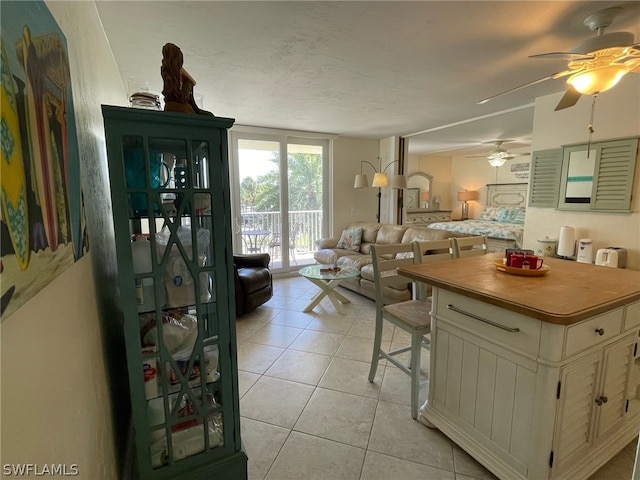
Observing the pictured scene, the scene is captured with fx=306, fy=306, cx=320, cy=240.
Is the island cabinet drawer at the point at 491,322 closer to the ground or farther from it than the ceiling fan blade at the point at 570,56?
closer to the ground

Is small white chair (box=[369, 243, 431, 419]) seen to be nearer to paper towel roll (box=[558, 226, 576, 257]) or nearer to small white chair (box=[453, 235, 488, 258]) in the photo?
small white chair (box=[453, 235, 488, 258])

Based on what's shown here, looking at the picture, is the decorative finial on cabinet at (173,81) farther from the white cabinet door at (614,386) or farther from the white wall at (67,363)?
the white cabinet door at (614,386)

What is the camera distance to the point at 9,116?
0.49m

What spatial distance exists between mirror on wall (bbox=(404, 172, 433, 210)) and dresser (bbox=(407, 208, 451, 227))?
0.48 feet

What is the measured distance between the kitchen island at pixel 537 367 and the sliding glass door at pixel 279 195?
3.64 metres

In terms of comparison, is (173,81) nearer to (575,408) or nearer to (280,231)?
(575,408)

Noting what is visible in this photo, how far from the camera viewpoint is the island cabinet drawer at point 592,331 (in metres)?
1.21

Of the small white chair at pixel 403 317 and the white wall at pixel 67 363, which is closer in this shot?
the white wall at pixel 67 363

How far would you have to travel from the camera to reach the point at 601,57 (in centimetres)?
169

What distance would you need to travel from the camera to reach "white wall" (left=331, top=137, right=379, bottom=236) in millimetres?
5512

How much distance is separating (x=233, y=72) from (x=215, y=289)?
211cm

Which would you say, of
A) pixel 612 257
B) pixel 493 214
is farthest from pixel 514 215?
pixel 612 257

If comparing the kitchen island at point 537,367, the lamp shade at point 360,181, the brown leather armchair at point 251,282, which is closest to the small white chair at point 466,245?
the kitchen island at point 537,367

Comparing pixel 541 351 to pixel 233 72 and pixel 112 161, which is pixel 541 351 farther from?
pixel 233 72
